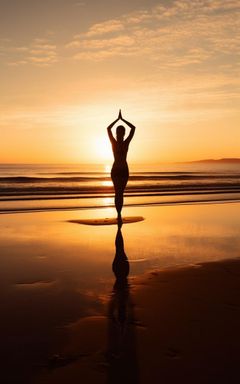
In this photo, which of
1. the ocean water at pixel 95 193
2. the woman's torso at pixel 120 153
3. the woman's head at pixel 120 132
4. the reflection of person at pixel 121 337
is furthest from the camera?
the ocean water at pixel 95 193

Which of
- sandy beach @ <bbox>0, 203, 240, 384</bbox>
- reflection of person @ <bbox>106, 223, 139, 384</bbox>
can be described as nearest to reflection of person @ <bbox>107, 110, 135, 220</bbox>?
sandy beach @ <bbox>0, 203, 240, 384</bbox>

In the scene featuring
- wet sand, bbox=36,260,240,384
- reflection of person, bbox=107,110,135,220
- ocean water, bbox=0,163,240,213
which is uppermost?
reflection of person, bbox=107,110,135,220

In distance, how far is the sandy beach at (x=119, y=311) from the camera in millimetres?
3346

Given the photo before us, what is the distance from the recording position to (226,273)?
637 cm

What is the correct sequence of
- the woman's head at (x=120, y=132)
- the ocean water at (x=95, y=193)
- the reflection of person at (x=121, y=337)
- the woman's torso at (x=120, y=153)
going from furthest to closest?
the ocean water at (x=95, y=193) < the woman's torso at (x=120, y=153) < the woman's head at (x=120, y=132) < the reflection of person at (x=121, y=337)

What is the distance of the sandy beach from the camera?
132 inches

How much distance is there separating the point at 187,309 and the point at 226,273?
190 cm

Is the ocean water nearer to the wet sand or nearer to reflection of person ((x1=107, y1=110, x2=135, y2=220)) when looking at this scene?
reflection of person ((x1=107, y1=110, x2=135, y2=220))

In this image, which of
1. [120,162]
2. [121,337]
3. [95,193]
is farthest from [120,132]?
[95,193]

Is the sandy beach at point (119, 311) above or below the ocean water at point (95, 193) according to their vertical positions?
below

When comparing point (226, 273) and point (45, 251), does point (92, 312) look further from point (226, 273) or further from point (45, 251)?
point (45, 251)

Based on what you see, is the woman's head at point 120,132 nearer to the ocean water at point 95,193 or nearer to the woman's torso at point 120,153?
the woman's torso at point 120,153

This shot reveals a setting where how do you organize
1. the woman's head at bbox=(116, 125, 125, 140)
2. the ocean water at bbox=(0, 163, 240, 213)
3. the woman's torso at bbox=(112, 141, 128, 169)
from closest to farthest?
the woman's head at bbox=(116, 125, 125, 140), the woman's torso at bbox=(112, 141, 128, 169), the ocean water at bbox=(0, 163, 240, 213)

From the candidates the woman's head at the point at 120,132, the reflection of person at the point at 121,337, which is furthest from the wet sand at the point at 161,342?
the woman's head at the point at 120,132
